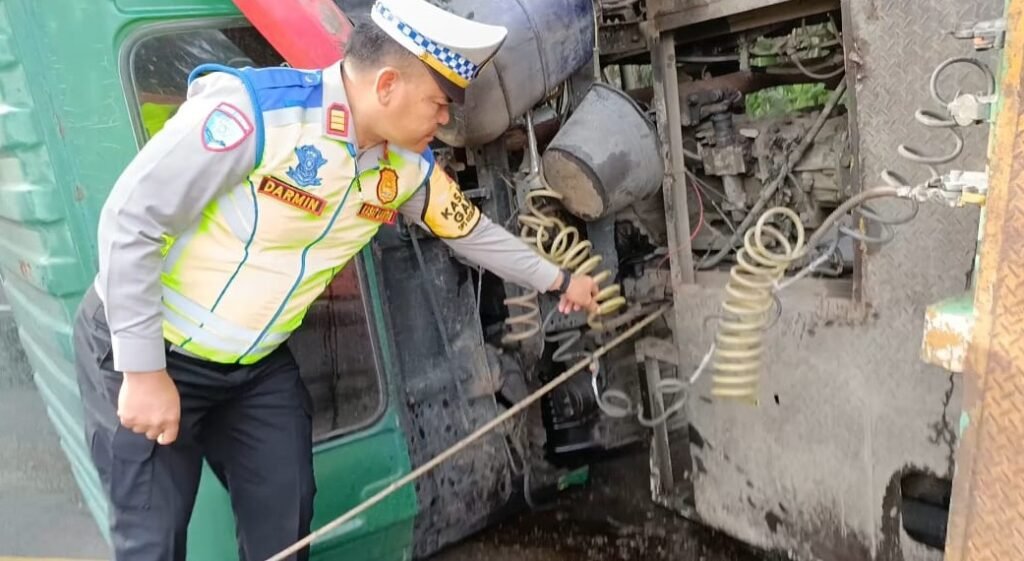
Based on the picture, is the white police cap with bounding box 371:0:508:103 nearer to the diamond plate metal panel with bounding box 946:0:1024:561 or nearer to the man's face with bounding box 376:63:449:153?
the man's face with bounding box 376:63:449:153

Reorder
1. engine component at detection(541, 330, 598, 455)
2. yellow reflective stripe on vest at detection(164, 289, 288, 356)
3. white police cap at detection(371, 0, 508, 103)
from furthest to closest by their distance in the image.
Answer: engine component at detection(541, 330, 598, 455) → yellow reflective stripe on vest at detection(164, 289, 288, 356) → white police cap at detection(371, 0, 508, 103)

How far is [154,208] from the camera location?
1705 mm

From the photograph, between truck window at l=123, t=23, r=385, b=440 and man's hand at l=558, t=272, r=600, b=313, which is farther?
man's hand at l=558, t=272, r=600, b=313

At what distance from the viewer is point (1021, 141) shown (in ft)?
4.09

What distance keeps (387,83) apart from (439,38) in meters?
0.17

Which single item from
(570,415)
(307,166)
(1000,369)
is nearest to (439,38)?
(307,166)

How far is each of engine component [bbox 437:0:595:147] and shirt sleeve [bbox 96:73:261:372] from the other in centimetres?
93

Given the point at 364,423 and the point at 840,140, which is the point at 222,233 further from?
the point at 840,140

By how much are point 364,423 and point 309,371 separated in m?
0.26

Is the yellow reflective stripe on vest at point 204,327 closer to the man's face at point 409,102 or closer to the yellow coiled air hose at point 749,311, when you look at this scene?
the man's face at point 409,102

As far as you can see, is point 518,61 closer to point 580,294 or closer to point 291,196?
point 580,294

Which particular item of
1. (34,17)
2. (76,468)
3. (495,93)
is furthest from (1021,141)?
(76,468)

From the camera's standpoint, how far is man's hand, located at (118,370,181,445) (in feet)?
5.84

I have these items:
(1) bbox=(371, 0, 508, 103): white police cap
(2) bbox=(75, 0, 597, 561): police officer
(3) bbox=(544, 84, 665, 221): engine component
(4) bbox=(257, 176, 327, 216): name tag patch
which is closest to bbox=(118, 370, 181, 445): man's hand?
(2) bbox=(75, 0, 597, 561): police officer
